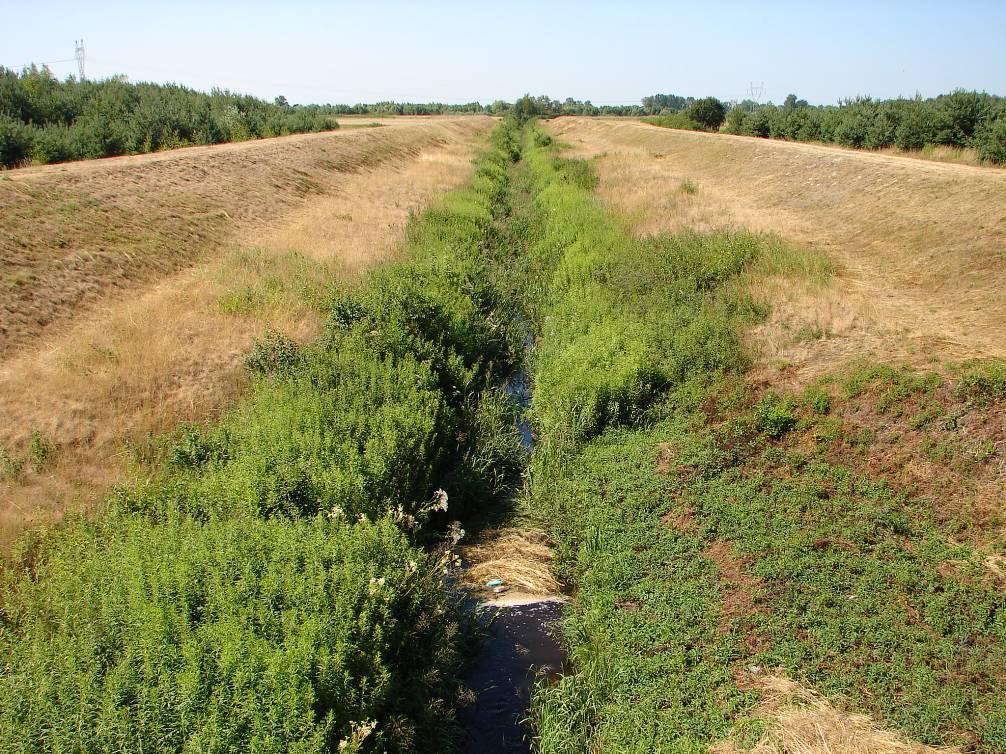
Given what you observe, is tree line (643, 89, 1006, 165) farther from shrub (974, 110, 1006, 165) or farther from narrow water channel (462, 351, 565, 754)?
narrow water channel (462, 351, 565, 754)

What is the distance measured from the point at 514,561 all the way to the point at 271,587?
307 centimetres

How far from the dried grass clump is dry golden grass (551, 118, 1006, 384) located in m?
3.91

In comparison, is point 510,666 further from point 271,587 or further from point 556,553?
point 271,587

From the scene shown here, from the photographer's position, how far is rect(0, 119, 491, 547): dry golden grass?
6.59 m

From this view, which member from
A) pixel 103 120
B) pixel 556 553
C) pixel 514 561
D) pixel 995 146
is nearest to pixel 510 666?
pixel 514 561

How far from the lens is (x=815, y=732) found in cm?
427

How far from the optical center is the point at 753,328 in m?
9.77

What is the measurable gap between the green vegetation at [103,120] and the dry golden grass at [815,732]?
22031mm

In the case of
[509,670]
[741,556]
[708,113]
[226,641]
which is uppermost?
[708,113]

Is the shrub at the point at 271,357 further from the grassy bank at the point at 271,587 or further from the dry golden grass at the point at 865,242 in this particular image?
the dry golden grass at the point at 865,242

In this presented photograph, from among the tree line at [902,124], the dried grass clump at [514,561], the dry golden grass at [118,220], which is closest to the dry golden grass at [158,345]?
the dry golden grass at [118,220]

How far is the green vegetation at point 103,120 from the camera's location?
19.8m

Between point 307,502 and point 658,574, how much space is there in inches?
129

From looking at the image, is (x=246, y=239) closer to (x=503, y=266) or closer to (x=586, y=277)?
(x=503, y=266)
